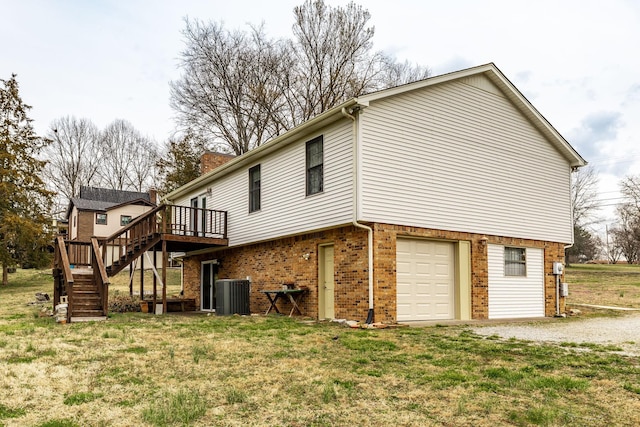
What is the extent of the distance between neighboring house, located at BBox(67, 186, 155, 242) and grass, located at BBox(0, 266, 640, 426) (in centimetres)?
3374

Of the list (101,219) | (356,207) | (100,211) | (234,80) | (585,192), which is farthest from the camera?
(101,219)

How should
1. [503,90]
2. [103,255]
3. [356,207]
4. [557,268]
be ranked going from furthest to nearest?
[103,255]
[557,268]
[503,90]
[356,207]

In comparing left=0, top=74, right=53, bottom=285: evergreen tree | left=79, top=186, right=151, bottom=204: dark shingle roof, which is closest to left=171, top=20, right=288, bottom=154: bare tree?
left=0, top=74, right=53, bottom=285: evergreen tree

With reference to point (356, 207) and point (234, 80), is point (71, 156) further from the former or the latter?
point (356, 207)

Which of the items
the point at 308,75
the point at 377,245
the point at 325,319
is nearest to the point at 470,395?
the point at 377,245

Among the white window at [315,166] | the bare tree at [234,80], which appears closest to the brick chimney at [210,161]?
the bare tree at [234,80]

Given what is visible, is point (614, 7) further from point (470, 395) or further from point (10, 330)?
point (10, 330)

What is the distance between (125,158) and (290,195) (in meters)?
36.7

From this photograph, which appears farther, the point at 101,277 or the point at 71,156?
the point at 71,156

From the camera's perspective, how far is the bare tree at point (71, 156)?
4397cm

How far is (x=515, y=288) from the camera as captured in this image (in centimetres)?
1432

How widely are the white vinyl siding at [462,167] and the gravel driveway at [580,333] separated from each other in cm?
294

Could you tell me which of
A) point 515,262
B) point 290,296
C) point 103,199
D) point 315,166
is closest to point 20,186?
point 103,199

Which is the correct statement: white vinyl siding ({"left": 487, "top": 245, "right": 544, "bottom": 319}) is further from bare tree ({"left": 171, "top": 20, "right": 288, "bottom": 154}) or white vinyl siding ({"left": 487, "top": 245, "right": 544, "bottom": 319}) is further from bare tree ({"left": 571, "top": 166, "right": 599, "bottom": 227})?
bare tree ({"left": 571, "top": 166, "right": 599, "bottom": 227})
